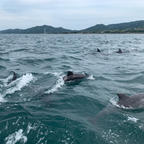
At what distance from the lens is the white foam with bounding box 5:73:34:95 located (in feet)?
57.5

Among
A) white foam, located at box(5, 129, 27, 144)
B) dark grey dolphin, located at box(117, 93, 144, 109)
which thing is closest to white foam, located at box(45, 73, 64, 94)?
dark grey dolphin, located at box(117, 93, 144, 109)

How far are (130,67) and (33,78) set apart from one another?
36.2ft

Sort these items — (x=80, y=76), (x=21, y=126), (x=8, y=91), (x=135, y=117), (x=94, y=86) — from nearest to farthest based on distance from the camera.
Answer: (x=21, y=126) → (x=135, y=117) → (x=8, y=91) → (x=94, y=86) → (x=80, y=76)

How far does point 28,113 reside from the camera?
41.8 ft

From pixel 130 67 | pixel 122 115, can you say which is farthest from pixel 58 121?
pixel 130 67

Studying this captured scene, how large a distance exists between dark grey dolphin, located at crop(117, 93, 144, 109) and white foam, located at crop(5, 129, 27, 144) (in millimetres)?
5724

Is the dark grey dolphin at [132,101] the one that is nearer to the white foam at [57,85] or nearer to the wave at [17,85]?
the white foam at [57,85]

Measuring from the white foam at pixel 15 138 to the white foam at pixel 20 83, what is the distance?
6733 mm

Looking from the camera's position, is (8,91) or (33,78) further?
(33,78)

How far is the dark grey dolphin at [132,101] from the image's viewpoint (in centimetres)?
1379

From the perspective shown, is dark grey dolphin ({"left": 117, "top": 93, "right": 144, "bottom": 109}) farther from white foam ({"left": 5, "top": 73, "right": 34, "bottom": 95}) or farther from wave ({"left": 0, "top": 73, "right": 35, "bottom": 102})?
white foam ({"left": 5, "top": 73, "right": 34, "bottom": 95})

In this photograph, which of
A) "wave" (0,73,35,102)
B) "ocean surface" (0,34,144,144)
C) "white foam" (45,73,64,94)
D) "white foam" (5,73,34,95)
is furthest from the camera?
"white foam" (5,73,34,95)

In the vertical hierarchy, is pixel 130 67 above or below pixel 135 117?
below

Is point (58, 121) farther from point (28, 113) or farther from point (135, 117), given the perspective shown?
point (135, 117)
